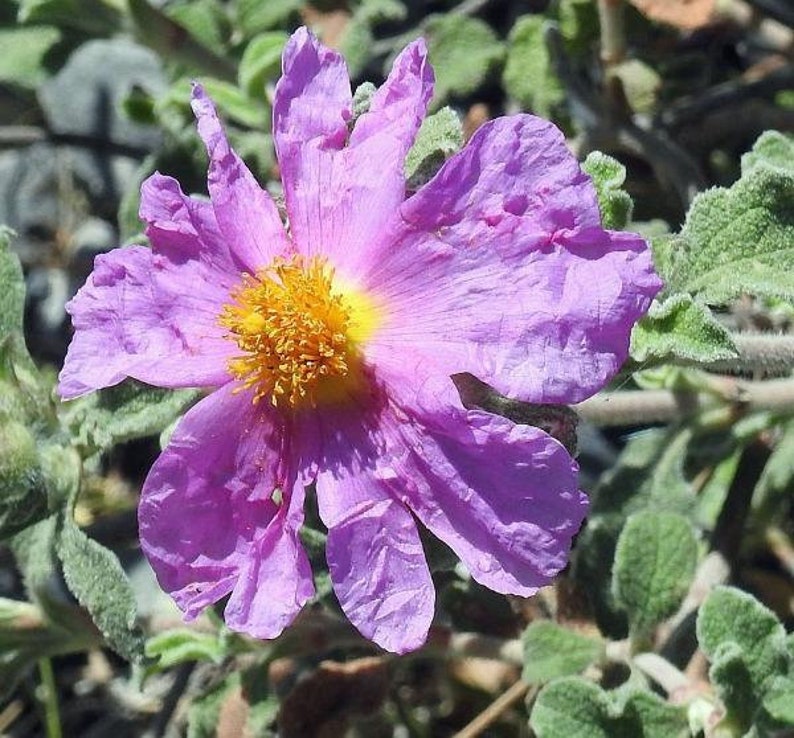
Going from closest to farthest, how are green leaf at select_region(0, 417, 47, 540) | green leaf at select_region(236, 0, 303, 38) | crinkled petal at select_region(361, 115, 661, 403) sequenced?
1. crinkled petal at select_region(361, 115, 661, 403)
2. green leaf at select_region(0, 417, 47, 540)
3. green leaf at select_region(236, 0, 303, 38)

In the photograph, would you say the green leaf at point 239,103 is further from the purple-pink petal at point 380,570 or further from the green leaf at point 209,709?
the purple-pink petal at point 380,570

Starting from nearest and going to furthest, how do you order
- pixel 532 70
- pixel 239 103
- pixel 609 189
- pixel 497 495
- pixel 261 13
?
1. pixel 497 495
2. pixel 609 189
3. pixel 239 103
4. pixel 532 70
5. pixel 261 13

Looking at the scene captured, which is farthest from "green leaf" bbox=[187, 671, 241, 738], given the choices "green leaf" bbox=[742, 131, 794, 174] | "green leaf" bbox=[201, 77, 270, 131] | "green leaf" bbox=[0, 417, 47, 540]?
"green leaf" bbox=[742, 131, 794, 174]

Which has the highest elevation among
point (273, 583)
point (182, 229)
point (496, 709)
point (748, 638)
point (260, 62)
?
point (182, 229)

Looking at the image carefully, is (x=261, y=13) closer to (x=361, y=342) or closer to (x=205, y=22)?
(x=205, y=22)

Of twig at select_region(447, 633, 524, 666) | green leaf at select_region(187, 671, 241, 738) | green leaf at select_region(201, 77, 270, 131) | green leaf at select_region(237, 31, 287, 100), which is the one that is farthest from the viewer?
green leaf at select_region(201, 77, 270, 131)

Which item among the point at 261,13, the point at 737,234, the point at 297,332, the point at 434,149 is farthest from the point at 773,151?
the point at 261,13

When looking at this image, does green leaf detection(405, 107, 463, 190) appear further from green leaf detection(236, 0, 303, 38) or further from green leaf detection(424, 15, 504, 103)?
green leaf detection(236, 0, 303, 38)
